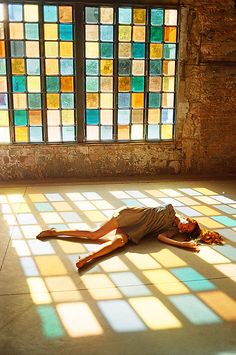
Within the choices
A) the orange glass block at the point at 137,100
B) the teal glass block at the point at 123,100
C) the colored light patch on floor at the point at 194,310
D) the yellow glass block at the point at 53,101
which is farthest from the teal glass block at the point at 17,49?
the colored light patch on floor at the point at 194,310

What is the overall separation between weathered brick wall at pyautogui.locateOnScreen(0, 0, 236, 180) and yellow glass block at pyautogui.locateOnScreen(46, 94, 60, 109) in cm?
66

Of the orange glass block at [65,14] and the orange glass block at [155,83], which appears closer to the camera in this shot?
the orange glass block at [65,14]

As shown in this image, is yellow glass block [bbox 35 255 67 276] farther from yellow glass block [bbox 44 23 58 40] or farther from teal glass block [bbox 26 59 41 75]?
yellow glass block [bbox 44 23 58 40]

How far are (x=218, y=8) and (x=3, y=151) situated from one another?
13.7ft

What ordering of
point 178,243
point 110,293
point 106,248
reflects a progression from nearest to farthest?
point 110,293 < point 106,248 < point 178,243

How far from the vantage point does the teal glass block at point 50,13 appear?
20.2 feet

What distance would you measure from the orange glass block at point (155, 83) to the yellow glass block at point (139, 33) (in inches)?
24.8

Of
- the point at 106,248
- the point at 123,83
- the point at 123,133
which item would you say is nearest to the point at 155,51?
the point at 123,83

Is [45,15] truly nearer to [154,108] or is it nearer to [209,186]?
[154,108]

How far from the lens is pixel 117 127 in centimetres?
671

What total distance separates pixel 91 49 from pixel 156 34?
1.09 meters

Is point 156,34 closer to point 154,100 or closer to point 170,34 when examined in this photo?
point 170,34

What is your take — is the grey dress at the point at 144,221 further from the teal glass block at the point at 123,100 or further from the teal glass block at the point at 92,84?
the teal glass block at the point at 92,84

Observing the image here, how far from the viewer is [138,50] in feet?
21.3
